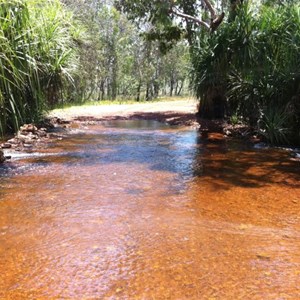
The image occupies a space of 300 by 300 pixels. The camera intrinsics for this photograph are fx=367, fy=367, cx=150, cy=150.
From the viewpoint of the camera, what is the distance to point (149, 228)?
367cm

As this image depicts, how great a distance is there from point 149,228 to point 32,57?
4355mm

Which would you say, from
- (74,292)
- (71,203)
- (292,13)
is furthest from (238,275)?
(292,13)

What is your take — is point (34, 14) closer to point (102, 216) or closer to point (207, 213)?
point (102, 216)

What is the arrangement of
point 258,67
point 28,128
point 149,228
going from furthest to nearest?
point 258,67 → point 28,128 → point 149,228

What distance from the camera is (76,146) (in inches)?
318

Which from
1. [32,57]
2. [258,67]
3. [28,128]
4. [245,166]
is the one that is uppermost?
[32,57]

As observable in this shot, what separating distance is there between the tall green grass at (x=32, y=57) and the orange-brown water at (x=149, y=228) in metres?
1.26

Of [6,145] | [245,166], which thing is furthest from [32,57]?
[245,166]

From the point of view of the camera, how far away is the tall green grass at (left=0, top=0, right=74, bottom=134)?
17.5ft

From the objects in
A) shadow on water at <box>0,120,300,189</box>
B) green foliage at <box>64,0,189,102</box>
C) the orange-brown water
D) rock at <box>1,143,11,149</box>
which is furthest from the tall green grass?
green foliage at <box>64,0,189,102</box>

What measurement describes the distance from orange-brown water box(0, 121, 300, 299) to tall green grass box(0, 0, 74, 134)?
126cm

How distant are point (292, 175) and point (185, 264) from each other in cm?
344

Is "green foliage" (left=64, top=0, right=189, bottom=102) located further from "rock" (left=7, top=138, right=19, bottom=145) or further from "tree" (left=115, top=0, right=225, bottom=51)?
"rock" (left=7, top=138, right=19, bottom=145)

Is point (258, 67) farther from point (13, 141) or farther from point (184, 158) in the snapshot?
point (13, 141)
